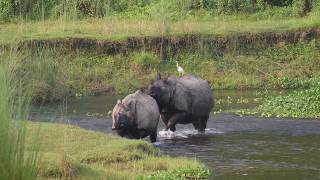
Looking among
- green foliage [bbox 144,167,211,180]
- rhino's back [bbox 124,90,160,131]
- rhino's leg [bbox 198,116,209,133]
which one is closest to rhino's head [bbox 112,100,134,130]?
rhino's back [bbox 124,90,160,131]

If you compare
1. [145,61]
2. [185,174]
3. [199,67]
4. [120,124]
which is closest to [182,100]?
[120,124]

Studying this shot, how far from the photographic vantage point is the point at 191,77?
68.1 feet

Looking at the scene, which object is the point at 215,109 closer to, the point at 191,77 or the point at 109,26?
the point at 191,77

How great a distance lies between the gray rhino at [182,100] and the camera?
64.1 ft

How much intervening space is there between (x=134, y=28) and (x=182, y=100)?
1591cm

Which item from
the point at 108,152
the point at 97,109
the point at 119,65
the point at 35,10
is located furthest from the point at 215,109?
the point at 35,10

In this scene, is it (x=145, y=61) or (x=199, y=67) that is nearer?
(x=145, y=61)

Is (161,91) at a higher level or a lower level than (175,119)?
higher

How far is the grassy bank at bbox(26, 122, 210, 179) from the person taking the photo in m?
11.6

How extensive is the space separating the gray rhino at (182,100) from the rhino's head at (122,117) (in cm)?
230

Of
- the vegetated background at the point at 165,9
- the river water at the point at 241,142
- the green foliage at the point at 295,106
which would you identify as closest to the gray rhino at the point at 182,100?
the river water at the point at 241,142

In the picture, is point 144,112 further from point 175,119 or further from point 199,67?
point 199,67

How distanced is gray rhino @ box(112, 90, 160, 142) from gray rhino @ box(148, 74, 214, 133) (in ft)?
5.76

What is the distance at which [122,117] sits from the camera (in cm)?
1709
